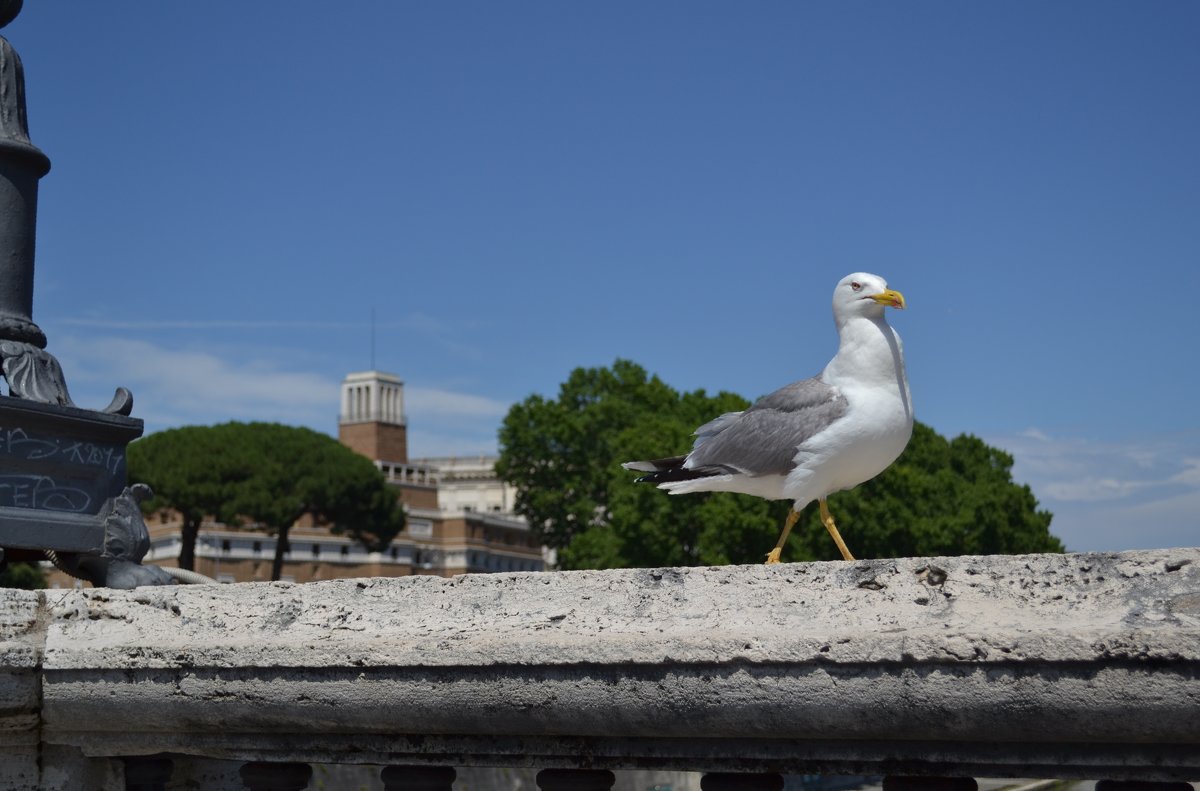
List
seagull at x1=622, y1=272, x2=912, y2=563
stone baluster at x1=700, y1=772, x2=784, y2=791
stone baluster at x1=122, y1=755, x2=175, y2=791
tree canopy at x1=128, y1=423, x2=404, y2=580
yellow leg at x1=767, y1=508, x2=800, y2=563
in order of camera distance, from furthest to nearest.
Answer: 1. tree canopy at x1=128, y1=423, x2=404, y2=580
2. seagull at x1=622, y1=272, x2=912, y2=563
3. yellow leg at x1=767, y1=508, x2=800, y2=563
4. stone baluster at x1=122, y1=755, x2=175, y2=791
5. stone baluster at x1=700, y1=772, x2=784, y2=791

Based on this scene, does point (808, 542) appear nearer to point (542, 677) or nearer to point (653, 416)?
point (653, 416)

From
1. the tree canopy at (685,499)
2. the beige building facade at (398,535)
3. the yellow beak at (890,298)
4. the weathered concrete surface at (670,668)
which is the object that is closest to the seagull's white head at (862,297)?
the yellow beak at (890,298)

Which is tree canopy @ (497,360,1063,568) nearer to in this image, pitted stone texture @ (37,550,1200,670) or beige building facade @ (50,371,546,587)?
beige building facade @ (50,371,546,587)

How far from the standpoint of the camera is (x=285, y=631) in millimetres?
2811


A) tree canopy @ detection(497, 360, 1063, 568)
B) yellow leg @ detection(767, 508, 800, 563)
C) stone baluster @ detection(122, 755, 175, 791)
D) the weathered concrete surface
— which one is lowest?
stone baluster @ detection(122, 755, 175, 791)

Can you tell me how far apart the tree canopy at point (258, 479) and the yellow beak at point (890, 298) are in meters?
52.8

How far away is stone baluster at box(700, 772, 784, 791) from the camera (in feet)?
8.23

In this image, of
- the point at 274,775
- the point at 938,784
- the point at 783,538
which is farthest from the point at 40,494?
the point at 938,784

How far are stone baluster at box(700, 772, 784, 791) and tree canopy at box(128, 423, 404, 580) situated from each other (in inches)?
2147

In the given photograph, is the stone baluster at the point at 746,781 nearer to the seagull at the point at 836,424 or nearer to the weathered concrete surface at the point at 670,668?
the weathered concrete surface at the point at 670,668

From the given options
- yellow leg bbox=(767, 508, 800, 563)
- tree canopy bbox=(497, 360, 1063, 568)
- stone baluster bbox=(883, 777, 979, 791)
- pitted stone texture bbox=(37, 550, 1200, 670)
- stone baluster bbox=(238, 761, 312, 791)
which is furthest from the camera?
tree canopy bbox=(497, 360, 1063, 568)

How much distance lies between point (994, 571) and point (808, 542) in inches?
1395

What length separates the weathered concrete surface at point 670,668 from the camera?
209 centimetres

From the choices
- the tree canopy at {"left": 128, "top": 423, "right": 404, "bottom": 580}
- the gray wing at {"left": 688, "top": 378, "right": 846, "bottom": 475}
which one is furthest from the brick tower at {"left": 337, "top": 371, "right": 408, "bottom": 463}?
the gray wing at {"left": 688, "top": 378, "right": 846, "bottom": 475}
